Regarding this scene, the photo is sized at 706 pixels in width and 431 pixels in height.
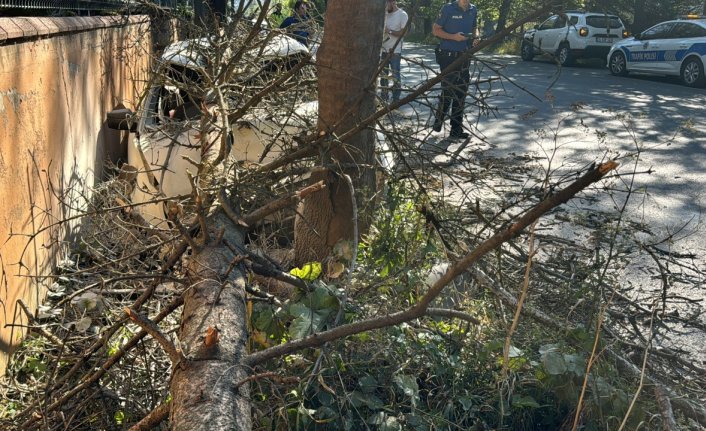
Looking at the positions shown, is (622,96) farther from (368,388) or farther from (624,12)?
(624,12)

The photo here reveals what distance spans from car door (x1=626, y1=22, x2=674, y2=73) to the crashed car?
16.2m

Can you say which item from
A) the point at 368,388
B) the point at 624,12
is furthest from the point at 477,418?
the point at 624,12

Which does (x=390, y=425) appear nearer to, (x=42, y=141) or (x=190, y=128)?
(x=190, y=128)

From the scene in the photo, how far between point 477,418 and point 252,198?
1.86 metres

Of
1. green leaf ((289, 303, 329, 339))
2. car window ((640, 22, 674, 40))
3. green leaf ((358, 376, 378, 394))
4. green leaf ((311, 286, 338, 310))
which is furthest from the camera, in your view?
car window ((640, 22, 674, 40))

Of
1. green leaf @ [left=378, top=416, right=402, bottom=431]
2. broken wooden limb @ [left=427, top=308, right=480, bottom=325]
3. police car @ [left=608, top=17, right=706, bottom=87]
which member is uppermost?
police car @ [left=608, top=17, right=706, bottom=87]

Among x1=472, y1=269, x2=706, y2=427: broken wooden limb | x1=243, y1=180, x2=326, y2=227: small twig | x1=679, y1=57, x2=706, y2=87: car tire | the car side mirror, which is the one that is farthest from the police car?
x1=243, y1=180, x2=326, y2=227: small twig

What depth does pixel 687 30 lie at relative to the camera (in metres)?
21.0

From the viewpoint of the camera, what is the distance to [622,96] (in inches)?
685

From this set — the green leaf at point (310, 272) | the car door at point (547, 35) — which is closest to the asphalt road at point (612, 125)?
the green leaf at point (310, 272)

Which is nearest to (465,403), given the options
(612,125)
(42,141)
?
(42,141)

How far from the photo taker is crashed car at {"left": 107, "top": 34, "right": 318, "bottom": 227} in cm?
574

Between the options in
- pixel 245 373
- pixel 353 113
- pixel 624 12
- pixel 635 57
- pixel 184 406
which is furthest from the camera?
pixel 624 12

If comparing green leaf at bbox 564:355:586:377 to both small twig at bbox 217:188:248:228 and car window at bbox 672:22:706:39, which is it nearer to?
small twig at bbox 217:188:248:228
